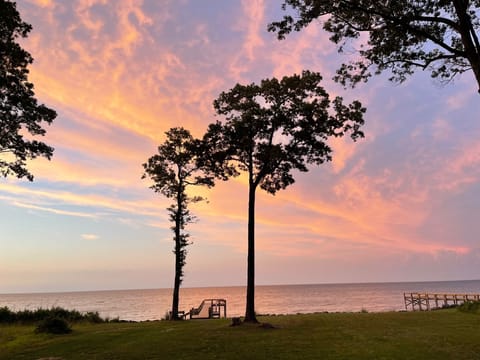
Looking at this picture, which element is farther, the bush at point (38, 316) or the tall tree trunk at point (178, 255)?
the tall tree trunk at point (178, 255)

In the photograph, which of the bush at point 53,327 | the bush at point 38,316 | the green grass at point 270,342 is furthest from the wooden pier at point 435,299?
the bush at point 53,327

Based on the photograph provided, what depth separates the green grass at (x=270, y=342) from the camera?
1320cm

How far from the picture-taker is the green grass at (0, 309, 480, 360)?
520 inches

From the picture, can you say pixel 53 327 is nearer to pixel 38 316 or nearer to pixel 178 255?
pixel 38 316

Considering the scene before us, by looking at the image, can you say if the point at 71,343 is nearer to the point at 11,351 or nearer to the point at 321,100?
the point at 11,351

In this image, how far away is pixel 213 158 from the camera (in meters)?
25.8

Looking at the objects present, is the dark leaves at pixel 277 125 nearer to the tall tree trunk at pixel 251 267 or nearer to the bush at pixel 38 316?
the tall tree trunk at pixel 251 267

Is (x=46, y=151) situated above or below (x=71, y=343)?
above

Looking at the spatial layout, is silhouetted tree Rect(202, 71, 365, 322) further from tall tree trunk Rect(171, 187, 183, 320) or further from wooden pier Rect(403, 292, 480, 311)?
wooden pier Rect(403, 292, 480, 311)

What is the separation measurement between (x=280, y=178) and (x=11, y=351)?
16927mm

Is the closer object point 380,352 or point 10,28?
point 380,352

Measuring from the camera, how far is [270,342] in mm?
15758

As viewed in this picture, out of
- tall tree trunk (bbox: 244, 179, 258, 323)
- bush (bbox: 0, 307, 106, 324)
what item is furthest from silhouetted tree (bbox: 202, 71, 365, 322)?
bush (bbox: 0, 307, 106, 324)

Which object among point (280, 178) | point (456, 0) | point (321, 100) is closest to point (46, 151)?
point (280, 178)
